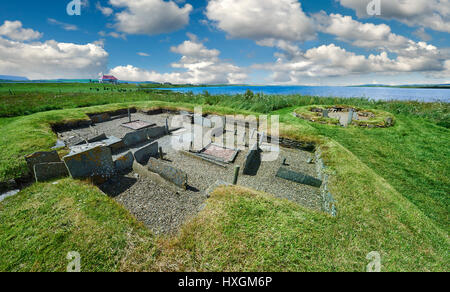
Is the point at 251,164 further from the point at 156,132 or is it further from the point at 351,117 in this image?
the point at 351,117

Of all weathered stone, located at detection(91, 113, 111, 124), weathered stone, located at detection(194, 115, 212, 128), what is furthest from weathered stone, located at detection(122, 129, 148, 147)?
weathered stone, located at detection(91, 113, 111, 124)

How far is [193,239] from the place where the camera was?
365 centimetres

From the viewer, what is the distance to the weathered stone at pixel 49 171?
5422mm

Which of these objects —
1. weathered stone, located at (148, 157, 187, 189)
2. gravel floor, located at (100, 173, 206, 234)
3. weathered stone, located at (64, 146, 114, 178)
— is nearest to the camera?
gravel floor, located at (100, 173, 206, 234)

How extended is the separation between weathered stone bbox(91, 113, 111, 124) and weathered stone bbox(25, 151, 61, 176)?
10.0 m

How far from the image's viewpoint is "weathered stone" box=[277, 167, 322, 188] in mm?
6661

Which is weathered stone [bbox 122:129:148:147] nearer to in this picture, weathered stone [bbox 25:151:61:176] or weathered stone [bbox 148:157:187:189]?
weathered stone [bbox 25:151:61:176]

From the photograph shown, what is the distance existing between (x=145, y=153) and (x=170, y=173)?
3024 mm

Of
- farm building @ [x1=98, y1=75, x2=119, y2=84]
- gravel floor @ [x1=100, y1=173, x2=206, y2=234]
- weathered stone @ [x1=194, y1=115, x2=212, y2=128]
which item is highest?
farm building @ [x1=98, y1=75, x2=119, y2=84]

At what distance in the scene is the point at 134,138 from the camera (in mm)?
10258

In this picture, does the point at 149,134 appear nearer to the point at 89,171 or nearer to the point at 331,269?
the point at 89,171

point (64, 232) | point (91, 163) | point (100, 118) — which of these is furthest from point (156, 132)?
point (64, 232)
